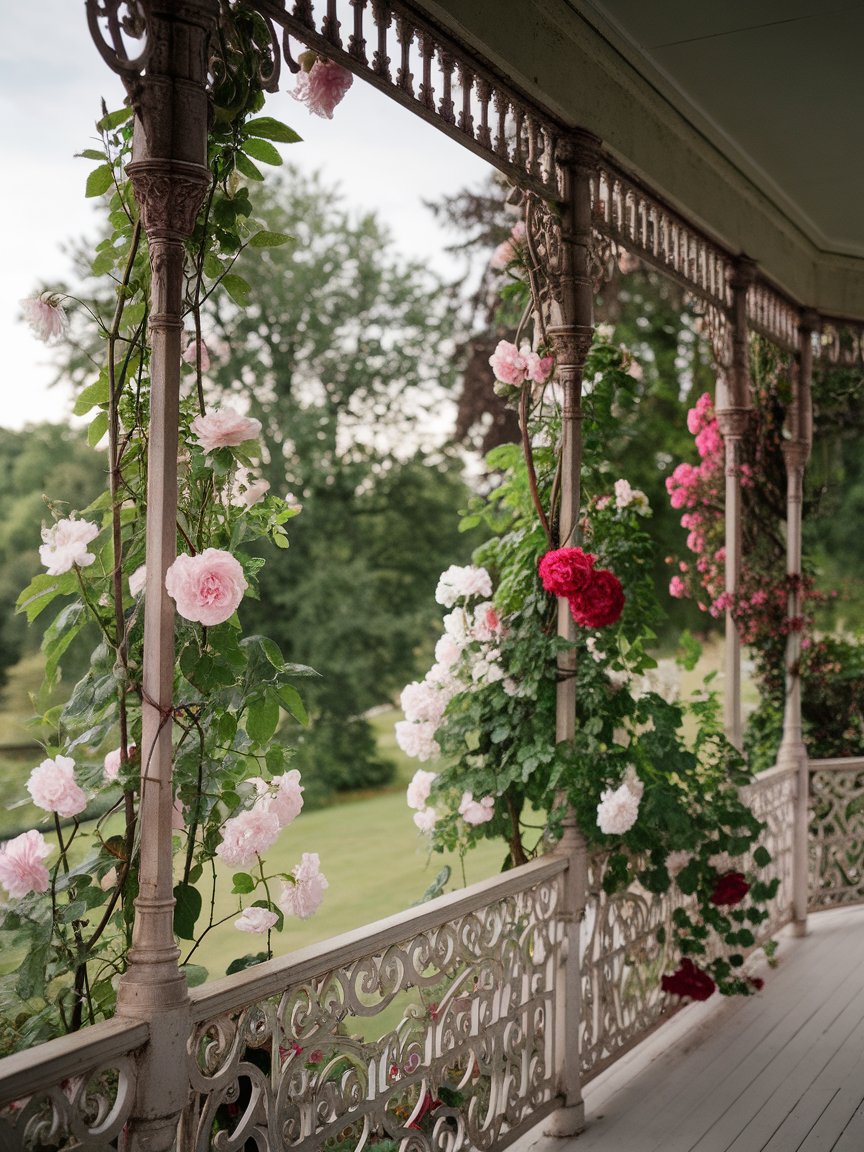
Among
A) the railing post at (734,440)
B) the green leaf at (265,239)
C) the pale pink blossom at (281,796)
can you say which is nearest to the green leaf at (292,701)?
the pale pink blossom at (281,796)

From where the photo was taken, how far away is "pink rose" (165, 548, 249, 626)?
6.32ft

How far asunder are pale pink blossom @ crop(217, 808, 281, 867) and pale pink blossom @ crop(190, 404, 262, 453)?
0.73 m

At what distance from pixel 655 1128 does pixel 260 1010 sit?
5.29 ft

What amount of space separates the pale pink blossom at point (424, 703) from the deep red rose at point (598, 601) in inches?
22.4

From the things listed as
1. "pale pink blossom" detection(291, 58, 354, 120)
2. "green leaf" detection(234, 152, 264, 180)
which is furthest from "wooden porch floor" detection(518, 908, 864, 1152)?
"pale pink blossom" detection(291, 58, 354, 120)

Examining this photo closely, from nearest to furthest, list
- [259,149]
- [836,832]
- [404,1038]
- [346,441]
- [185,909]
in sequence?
[185,909], [259,149], [404,1038], [836,832], [346,441]

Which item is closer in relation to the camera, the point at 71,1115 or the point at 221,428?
the point at 71,1115

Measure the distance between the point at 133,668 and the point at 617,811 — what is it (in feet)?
5.29

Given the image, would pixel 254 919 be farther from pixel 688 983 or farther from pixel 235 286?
pixel 688 983

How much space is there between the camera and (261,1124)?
2.13 m

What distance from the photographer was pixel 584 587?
10.3ft

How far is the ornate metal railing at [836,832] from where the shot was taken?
561 cm

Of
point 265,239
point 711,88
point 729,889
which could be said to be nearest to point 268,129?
point 265,239

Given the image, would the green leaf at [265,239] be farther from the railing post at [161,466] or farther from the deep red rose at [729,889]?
the deep red rose at [729,889]
